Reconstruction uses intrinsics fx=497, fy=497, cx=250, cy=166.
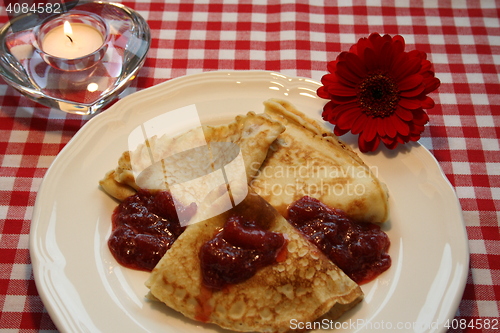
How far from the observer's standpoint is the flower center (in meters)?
3.40

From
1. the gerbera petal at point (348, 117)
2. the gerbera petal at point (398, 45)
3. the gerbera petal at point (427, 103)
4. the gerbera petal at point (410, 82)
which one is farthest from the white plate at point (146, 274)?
the gerbera petal at point (398, 45)

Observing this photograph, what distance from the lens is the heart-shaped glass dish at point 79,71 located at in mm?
3738

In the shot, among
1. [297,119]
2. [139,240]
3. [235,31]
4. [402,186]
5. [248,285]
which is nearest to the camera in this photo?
[248,285]

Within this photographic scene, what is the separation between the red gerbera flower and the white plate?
0.45ft

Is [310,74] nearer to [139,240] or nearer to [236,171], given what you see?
[236,171]

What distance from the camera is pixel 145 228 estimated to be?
10.0ft

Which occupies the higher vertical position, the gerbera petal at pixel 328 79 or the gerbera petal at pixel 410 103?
the gerbera petal at pixel 328 79

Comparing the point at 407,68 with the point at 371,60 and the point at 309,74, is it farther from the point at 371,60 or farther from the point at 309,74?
the point at 309,74

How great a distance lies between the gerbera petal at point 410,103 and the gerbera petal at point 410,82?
0.24ft

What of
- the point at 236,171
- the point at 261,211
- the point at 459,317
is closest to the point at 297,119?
the point at 236,171

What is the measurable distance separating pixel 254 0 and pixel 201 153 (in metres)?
2.09

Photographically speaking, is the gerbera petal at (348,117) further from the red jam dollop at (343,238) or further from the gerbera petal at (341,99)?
the red jam dollop at (343,238)

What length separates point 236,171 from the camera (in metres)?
3.13

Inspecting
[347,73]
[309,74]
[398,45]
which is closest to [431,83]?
[398,45]
